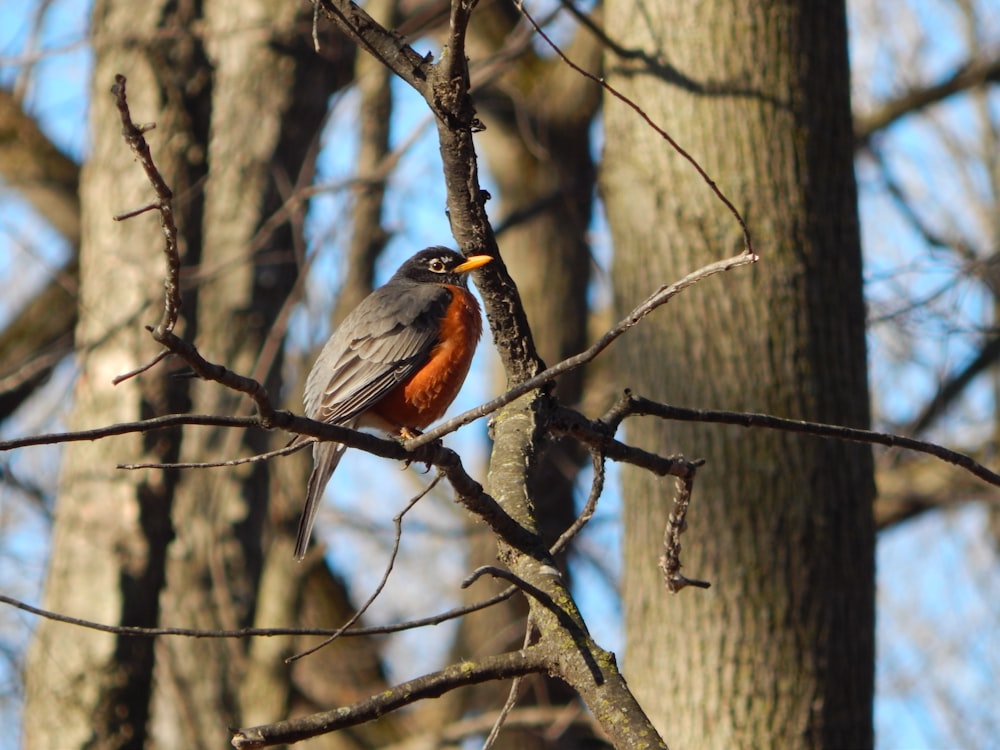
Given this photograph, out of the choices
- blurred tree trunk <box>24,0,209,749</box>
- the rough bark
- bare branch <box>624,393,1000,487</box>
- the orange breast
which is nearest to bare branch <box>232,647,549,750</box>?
bare branch <box>624,393,1000,487</box>

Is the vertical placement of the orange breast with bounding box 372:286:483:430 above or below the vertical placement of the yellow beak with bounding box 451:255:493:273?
above

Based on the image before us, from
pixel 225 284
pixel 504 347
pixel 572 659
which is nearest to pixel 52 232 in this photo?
pixel 225 284

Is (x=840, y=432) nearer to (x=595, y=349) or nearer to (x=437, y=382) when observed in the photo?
(x=595, y=349)

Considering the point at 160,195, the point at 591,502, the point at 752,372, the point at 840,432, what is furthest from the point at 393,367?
the point at 160,195

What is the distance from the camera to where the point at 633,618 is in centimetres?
445

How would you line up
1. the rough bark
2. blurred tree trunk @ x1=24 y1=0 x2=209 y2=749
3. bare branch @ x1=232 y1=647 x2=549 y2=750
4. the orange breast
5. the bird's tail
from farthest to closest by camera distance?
1. the rough bark
2. blurred tree trunk @ x1=24 y1=0 x2=209 y2=749
3. the orange breast
4. the bird's tail
5. bare branch @ x1=232 y1=647 x2=549 y2=750

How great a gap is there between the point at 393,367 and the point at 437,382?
0.20m

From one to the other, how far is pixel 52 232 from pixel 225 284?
316cm

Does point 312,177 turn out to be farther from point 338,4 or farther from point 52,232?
point 338,4

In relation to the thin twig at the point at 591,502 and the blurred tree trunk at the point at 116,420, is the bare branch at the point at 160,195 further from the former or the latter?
the blurred tree trunk at the point at 116,420

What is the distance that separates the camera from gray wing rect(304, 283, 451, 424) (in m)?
4.68

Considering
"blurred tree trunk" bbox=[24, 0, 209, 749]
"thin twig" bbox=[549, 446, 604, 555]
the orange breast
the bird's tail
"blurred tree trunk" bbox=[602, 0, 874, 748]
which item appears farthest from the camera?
"blurred tree trunk" bbox=[24, 0, 209, 749]

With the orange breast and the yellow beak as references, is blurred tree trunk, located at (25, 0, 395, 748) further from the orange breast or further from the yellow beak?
the yellow beak

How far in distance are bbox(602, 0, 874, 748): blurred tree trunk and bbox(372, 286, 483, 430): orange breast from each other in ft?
2.36
